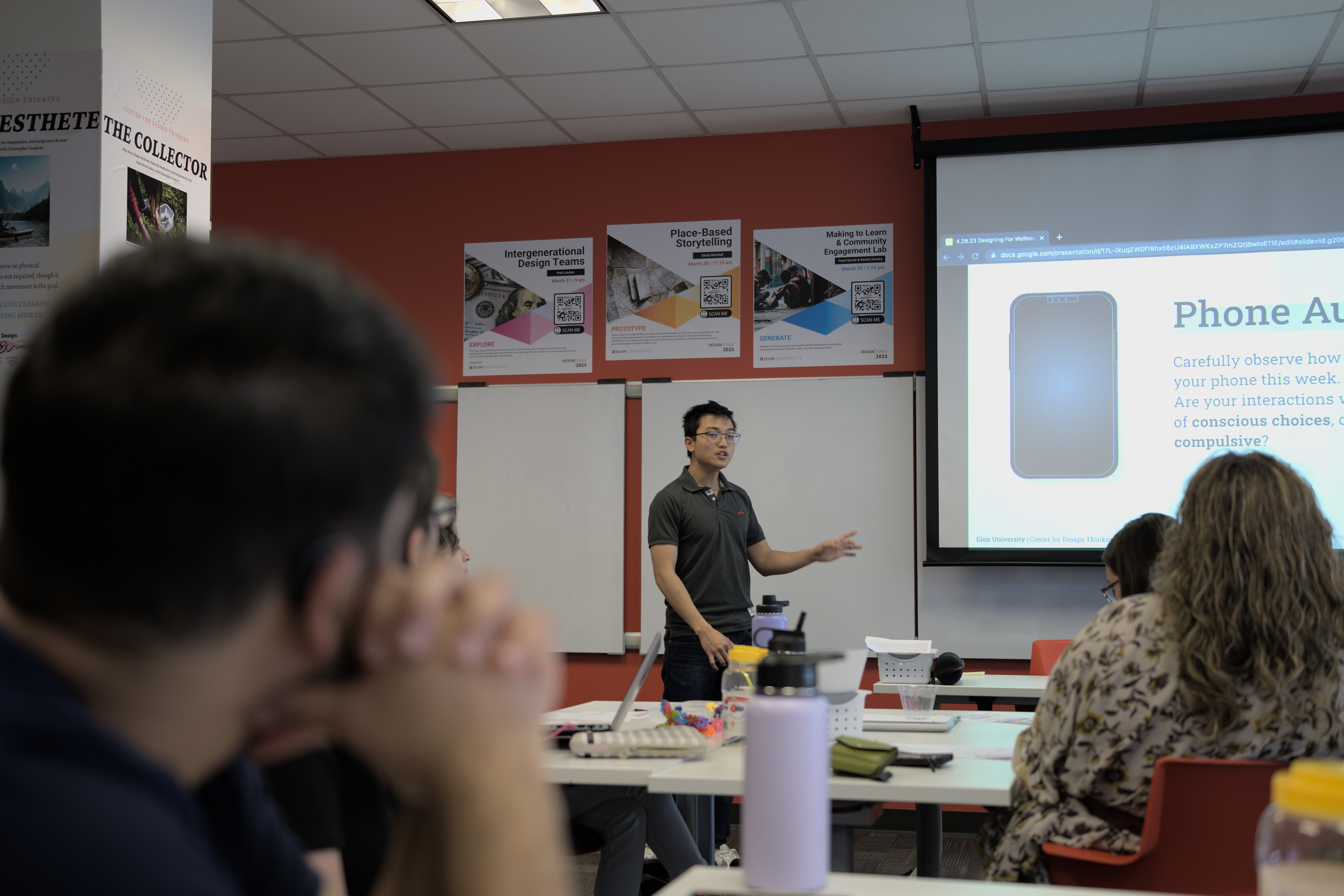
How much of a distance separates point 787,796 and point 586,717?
5.58 ft

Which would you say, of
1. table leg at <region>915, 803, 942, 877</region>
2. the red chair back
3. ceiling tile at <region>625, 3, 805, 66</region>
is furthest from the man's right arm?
ceiling tile at <region>625, 3, 805, 66</region>

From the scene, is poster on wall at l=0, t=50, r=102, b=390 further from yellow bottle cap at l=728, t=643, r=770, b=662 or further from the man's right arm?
the man's right arm

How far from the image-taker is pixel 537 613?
0.60 metres

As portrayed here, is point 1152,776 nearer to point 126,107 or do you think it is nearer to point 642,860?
point 642,860

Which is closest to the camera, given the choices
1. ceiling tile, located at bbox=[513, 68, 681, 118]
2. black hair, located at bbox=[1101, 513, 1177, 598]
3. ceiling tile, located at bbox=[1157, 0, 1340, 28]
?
black hair, located at bbox=[1101, 513, 1177, 598]

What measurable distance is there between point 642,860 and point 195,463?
241 centimetres

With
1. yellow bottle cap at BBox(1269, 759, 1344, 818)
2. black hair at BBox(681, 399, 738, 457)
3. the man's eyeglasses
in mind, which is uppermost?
black hair at BBox(681, 399, 738, 457)

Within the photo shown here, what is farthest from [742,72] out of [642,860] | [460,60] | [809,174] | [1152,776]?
[1152,776]

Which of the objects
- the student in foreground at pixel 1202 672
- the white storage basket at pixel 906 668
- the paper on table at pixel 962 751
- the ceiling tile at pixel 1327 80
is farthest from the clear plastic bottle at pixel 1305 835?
the ceiling tile at pixel 1327 80

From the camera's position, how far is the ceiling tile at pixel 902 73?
417 centimetres

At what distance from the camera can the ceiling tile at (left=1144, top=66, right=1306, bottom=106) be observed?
432 centimetres

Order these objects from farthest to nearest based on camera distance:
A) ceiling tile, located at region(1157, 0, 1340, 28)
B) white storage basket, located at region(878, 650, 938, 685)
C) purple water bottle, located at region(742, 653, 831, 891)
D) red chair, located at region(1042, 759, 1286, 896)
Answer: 1. ceiling tile, located at region(1157, 0, 1340, 28)
2. white storage basket, located at region(878, 650, 938, 685)
3. red chair, located at region(1042, 759, 1286, 896)
4. purple water bottle, located at region(742, 653, 831, 891)

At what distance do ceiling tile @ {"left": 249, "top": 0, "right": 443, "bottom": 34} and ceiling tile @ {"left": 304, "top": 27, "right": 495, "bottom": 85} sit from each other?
2.0 inches

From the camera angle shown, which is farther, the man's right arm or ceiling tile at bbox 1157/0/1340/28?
the man's right arm
